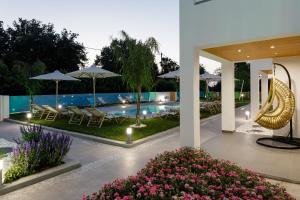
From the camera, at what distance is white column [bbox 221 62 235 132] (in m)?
9.57

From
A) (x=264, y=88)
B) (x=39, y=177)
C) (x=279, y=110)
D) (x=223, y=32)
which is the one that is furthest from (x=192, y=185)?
(x=264, y=88)

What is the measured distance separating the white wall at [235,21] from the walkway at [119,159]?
9.71 feet

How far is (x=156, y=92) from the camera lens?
29.1m

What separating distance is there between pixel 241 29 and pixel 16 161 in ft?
18.5

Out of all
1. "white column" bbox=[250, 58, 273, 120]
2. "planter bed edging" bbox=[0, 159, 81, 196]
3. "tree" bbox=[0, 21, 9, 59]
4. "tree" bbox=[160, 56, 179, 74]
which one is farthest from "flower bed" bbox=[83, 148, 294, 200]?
"tree" bbox=[160, 56, 179, 74]

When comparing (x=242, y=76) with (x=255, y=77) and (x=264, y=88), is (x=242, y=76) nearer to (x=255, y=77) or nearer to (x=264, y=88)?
(x=264, y=88)

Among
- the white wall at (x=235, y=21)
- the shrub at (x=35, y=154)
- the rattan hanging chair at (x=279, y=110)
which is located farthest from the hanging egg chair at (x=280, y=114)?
the shrub at (x=35, y=154)

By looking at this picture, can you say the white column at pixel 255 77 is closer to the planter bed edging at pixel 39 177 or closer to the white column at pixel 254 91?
the white column at pixel 254 91

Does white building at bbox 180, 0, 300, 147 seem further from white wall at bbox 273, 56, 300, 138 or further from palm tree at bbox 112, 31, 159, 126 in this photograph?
palm tree at bbox 112, 31, 159, 126

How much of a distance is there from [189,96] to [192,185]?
11.8 feet

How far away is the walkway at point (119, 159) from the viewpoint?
443 centimetres

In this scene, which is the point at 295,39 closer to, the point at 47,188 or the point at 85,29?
the point at 47,188

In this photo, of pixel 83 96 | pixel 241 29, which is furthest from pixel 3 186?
pixel 83 96

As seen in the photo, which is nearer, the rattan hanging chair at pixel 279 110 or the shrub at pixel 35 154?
the shrub at pixel 35 154
